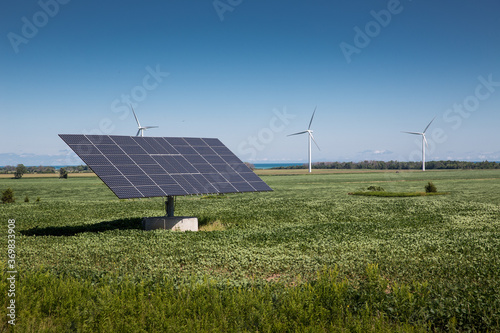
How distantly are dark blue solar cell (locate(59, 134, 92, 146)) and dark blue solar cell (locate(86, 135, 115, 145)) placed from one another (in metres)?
0.38

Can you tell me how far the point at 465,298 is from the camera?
10570mm

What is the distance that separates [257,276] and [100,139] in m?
13.3

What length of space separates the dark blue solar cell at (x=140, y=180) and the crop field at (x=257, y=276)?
2.79 m

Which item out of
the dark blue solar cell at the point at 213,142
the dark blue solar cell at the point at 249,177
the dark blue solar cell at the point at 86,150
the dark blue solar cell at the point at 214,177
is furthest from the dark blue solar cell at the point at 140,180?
the dark blue solar cell at the point at 213,142

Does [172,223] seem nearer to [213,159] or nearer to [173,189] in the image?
[173,189]

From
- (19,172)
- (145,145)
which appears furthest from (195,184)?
(19,172)

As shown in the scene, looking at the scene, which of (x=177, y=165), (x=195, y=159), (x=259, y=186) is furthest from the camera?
(x=195, y=159)

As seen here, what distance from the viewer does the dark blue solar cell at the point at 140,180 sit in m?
20.0

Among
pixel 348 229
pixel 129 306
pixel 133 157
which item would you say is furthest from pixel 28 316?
pixel 348 229

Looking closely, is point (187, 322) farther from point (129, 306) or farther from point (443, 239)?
point (443, 239)

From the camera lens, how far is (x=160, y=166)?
22.7 metres

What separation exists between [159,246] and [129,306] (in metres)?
8.96

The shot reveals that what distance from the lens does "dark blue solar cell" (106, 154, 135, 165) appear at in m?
21.2

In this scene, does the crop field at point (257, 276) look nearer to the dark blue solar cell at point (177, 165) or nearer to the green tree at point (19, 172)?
the dark blue solar cell at point (177, 165)
